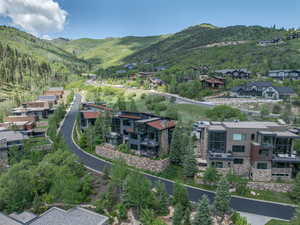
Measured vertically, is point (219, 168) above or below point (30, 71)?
below

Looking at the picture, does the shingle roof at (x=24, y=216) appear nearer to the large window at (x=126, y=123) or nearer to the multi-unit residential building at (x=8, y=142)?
the multi-unit residential building at (x=8, y=142)

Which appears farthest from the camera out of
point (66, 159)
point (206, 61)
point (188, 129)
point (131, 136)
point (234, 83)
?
point (206, 61)

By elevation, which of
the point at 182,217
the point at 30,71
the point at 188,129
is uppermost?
the point at 30,71

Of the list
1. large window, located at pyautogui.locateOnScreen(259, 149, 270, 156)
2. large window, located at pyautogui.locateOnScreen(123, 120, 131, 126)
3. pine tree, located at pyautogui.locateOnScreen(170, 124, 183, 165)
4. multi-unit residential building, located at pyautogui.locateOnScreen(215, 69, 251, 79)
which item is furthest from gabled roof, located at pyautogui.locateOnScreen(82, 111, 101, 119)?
multi-unit residential building, located at pyautogui.locateOnScreen(215, 69, 251, 79)

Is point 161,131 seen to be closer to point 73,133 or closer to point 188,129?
point 188,129

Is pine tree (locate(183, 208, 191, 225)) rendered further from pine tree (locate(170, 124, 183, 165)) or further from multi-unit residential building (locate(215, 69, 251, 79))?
multi-unit residential building (locate(215, 69, 251, 79))

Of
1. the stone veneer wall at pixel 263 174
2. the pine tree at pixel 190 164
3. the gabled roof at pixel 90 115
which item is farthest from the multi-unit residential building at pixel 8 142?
the stone veneer wall at pixel 263 174

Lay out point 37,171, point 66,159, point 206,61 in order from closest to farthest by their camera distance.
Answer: point 37,171 < point 66,159 < point 206,61

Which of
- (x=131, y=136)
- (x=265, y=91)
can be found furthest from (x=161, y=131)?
(x=265, y=91)
